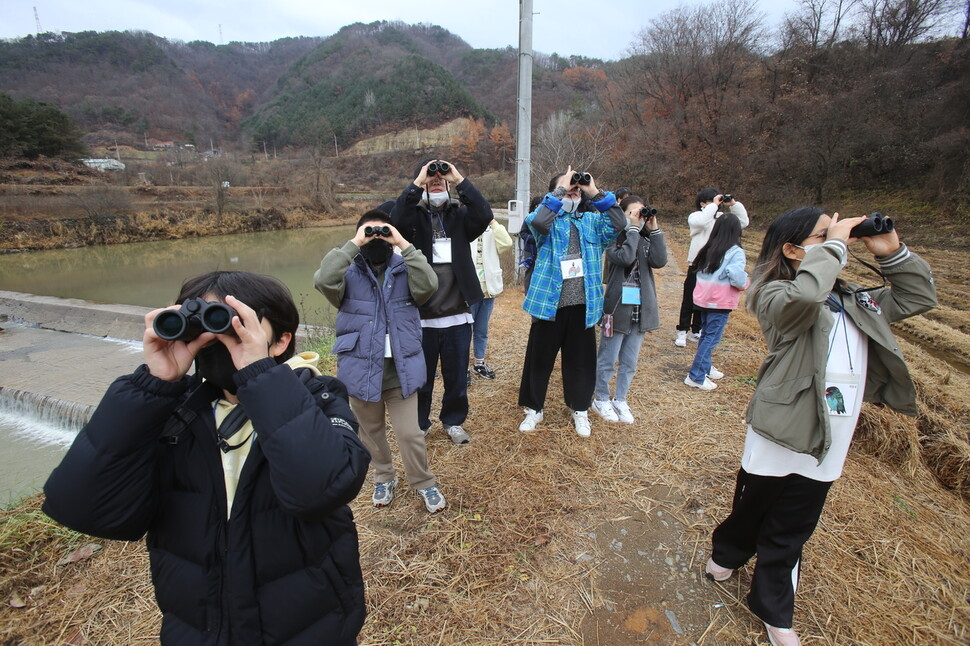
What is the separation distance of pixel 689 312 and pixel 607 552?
3.51m

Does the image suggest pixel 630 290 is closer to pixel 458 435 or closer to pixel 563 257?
pixel 563 257

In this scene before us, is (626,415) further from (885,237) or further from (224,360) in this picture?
(224,360)

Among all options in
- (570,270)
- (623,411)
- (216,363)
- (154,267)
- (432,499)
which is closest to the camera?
(216,363)

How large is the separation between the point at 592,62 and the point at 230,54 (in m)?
85.8

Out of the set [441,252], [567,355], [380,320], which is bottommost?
[567,355]

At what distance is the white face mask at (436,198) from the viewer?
109 inches

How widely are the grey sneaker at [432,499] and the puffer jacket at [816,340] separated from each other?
5.32 ft

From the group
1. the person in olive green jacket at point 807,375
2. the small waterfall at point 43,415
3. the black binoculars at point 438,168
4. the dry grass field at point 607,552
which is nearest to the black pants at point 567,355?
the dry grass field at point 607,552

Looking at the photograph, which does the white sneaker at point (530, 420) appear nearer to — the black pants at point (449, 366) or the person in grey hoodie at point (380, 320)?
the black pants at point (449, 366)

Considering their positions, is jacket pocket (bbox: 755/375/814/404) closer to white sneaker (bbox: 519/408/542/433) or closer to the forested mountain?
white sneaker (bbox: 519/408/542/433)

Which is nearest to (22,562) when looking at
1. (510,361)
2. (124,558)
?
(124,558)

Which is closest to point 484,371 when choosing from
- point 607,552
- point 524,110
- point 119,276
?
point 607,552

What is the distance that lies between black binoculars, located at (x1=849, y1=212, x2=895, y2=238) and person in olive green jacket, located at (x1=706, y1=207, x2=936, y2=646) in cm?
3

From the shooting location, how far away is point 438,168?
103 inches
